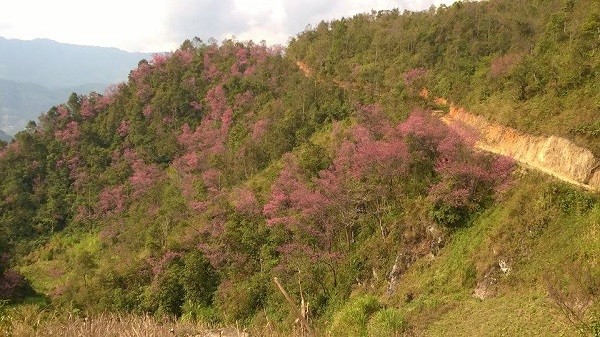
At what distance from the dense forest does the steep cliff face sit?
18.0 inches

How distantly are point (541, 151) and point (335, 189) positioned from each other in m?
7.75

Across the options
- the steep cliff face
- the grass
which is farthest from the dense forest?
the steep cliff face

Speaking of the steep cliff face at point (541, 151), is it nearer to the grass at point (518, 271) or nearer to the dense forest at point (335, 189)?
the dense forest at point (335, 189)

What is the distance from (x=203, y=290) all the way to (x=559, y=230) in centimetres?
1476

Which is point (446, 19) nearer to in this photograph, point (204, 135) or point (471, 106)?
point (471, 106)

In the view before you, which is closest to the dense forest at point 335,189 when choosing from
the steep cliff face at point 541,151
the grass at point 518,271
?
the grass at point 518,271

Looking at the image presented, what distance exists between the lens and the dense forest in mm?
12203

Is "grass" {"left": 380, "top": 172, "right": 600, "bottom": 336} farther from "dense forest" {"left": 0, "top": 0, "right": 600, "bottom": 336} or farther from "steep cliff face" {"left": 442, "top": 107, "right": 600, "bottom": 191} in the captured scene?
"steep cliff face" {"left": 442, "top": 107, "right": 600, "bottom": 191}

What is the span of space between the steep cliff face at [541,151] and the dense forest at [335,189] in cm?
46

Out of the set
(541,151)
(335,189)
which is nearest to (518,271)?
(541,151)

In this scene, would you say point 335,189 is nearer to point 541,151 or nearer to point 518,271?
point 541,151

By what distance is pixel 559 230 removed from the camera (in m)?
11.7

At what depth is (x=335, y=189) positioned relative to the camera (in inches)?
725

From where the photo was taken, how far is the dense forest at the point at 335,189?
40.0ft
